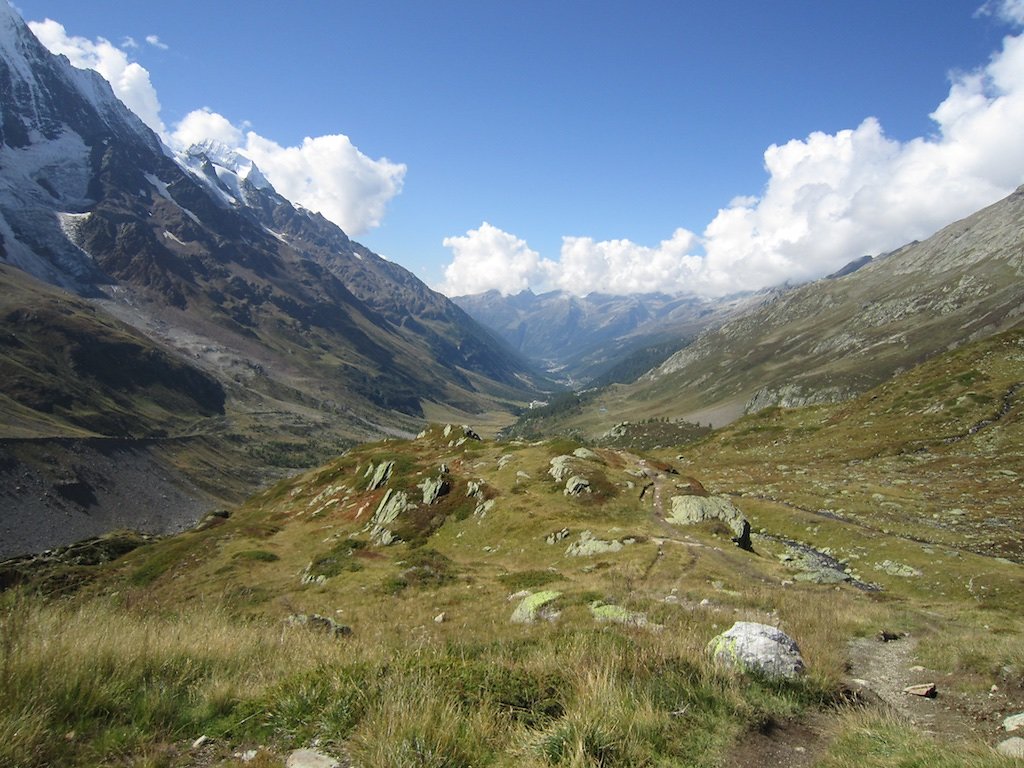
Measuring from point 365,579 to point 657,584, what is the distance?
22.7 metres

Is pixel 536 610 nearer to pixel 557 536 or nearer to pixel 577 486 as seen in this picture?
pixel 557 536

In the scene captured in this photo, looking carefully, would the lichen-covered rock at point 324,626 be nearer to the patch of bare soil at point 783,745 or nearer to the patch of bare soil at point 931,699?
the patch of bare soil at point 783,745

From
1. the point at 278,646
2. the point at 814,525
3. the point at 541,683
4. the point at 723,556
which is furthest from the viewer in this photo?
the point at 814,525

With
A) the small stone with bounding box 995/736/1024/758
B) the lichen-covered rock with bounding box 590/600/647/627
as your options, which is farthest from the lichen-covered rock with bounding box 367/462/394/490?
the small stone with bounding box 995/736/1024/758

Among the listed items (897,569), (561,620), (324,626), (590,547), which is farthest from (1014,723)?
(897,569)

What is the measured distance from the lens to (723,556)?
35.8 metres

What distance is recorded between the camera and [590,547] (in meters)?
39.4

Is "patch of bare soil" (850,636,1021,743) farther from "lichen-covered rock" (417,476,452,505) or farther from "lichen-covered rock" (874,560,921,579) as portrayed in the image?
"lichen-covered rock" (417,476,452,505)

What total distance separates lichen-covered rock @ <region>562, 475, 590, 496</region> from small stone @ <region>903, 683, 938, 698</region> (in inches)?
1674

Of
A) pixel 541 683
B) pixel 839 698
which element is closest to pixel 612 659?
pixel 541 683

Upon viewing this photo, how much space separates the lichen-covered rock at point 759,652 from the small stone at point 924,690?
3147mm

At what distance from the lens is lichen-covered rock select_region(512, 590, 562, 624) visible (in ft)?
61.8

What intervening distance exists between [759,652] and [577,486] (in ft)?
148

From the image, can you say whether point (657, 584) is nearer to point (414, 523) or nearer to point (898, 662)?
point (898, 662)
